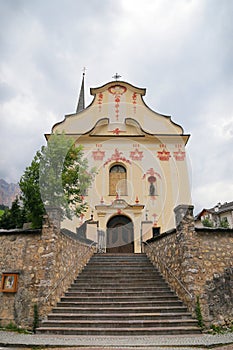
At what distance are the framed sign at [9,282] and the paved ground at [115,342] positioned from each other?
3.50 ft

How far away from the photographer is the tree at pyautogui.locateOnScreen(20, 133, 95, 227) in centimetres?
993

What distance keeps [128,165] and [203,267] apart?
33.4ft

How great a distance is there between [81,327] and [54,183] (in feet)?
18.0

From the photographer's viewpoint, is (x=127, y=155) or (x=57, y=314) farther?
(x=127, y=155)

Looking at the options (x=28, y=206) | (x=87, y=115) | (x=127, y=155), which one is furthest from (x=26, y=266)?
(x=87, y=115)

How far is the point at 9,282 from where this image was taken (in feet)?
21.1

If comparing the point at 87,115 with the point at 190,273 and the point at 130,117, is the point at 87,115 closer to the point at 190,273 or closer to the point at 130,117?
the point at 130,117

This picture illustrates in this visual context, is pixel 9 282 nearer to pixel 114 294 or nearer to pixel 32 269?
pixel 32 269

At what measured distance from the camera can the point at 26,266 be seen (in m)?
6.61

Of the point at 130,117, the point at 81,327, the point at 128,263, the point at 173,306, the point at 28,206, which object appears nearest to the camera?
the point at 81,327

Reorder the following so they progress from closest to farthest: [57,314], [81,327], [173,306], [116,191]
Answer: [81,327]
[57,314]
[173,306]
[116,191]

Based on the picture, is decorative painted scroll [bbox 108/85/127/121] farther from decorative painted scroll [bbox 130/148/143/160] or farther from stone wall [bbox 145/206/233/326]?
A: stone wall [bbox 145/206/233/326]

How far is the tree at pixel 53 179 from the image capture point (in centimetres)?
993

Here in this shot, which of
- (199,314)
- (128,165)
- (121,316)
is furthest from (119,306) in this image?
(128,165)
